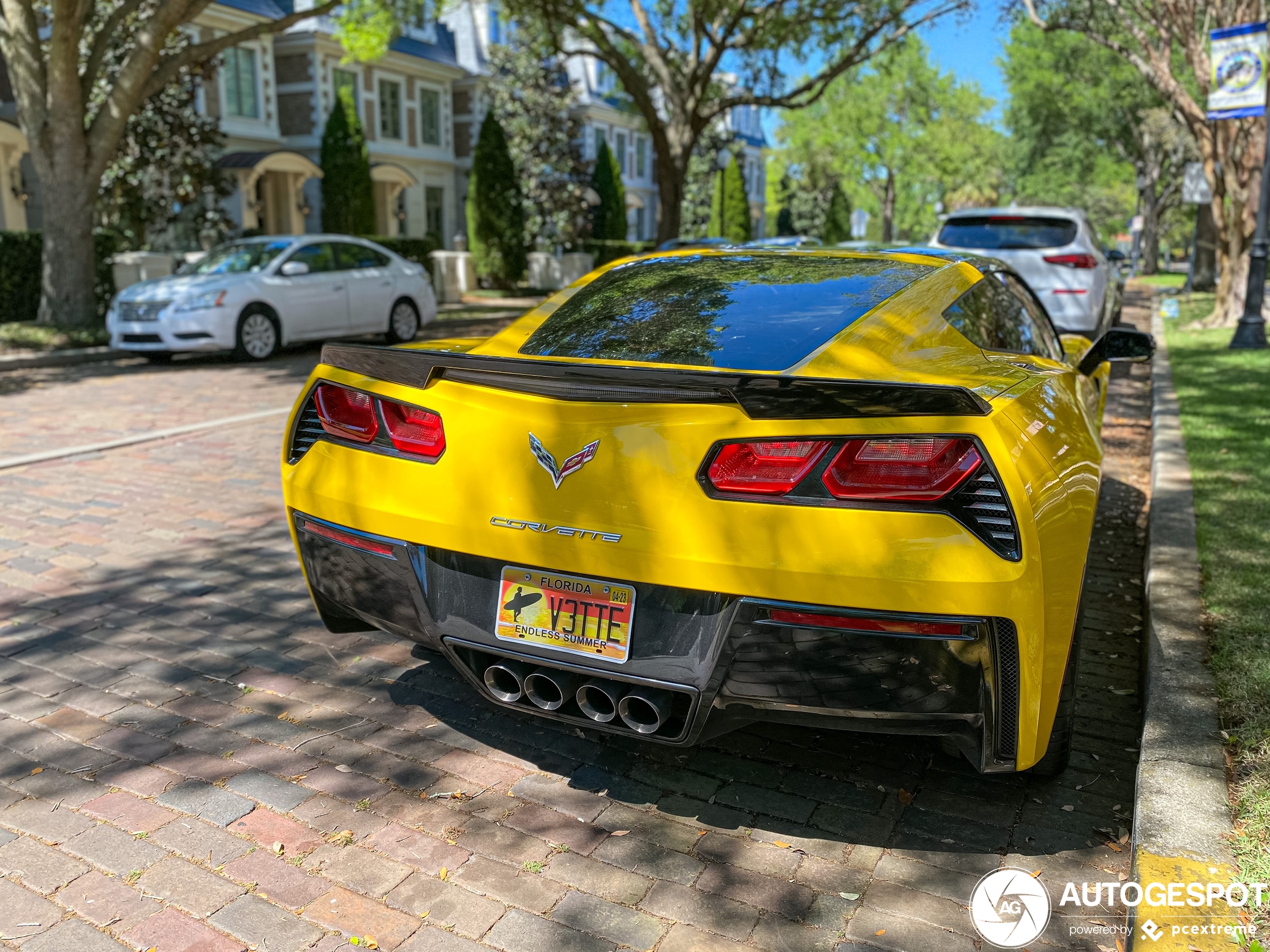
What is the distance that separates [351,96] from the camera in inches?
1214

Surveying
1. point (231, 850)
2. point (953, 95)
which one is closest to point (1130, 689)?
point (231, 850)

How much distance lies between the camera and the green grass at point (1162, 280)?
103 ft

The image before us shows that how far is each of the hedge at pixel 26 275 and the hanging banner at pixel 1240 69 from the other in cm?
1547

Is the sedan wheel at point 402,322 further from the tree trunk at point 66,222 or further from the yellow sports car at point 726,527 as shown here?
the yellow sports car at point 726,527

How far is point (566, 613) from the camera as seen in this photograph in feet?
9.05

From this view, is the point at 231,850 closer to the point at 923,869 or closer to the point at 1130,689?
the point at 923,869

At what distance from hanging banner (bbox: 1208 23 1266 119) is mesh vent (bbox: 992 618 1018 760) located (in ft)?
45.2

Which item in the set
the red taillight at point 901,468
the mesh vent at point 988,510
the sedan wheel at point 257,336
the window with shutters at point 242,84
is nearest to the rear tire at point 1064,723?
the mesh vent at point 988,510

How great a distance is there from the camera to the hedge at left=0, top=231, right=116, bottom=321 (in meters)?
15.7

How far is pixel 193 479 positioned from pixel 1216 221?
1581cm

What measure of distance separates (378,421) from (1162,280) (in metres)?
38.6

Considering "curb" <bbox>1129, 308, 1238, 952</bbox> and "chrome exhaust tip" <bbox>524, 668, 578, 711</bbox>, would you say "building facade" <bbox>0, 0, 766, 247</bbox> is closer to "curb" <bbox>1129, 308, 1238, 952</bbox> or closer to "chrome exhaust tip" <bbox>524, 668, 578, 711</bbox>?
"curb" <bbox>1129, 308, 1238, 952</bbox>

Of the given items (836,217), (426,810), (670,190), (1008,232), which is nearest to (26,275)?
(670,190)

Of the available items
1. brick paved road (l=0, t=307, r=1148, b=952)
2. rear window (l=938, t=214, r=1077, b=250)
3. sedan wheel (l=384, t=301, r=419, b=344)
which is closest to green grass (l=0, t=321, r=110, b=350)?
sedan wheel (l=384, t=301, r=419, b=344)
